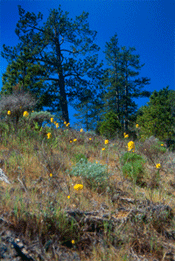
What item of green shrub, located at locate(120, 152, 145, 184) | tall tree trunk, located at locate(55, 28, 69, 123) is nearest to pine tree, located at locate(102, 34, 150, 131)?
tall tree trunk, located at locate(55, 28, 69, 123)

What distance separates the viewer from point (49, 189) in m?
2.74

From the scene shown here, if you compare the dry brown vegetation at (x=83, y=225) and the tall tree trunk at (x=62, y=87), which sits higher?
the tall tree trunk at (x=62, y=87)

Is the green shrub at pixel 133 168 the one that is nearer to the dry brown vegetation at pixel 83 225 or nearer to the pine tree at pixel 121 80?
the dry brown vegetation at pixel 83 225

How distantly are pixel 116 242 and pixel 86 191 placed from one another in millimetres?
941

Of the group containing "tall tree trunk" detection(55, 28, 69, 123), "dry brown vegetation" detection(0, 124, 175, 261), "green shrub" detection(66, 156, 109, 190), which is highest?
"tall tree trunk" detection(55, 28, 69, 123)

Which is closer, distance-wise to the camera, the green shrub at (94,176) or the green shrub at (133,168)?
the green shrub at (94,176)

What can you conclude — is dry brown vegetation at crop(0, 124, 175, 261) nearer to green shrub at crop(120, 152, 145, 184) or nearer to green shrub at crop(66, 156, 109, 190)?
green shrub at crop(66, 156, 109, 190)

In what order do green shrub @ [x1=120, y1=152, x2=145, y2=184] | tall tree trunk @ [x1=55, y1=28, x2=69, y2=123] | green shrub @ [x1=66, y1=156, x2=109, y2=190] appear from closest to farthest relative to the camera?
green shrub @ [x1=66, y1=156, x2=109, y2=190]
green shrub @ [x1=120, y1=152, x2=145, y2=184]
tall tree trunk @ [x1=55, y1=28, x2=69, y2=123]

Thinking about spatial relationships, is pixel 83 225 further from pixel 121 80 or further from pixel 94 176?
pixel 121 80

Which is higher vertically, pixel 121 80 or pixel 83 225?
pixel 121 80

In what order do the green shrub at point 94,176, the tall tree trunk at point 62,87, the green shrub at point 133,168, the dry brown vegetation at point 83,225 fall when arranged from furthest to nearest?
the tall tree trunk at point 62,87 → the green shrub at point 133,168 → the green shrub at point 94,176 → the dry brown vegetation at point 83,225

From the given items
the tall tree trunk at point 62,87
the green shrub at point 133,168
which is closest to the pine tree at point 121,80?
the tall tree trunk at point 62,87

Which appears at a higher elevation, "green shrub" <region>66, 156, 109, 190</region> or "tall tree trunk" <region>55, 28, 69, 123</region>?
"tall tree trunk" <region>55, 28, 69, 123</region>

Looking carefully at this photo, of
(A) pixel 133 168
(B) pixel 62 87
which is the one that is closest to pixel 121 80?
(B) pixel 62 87
